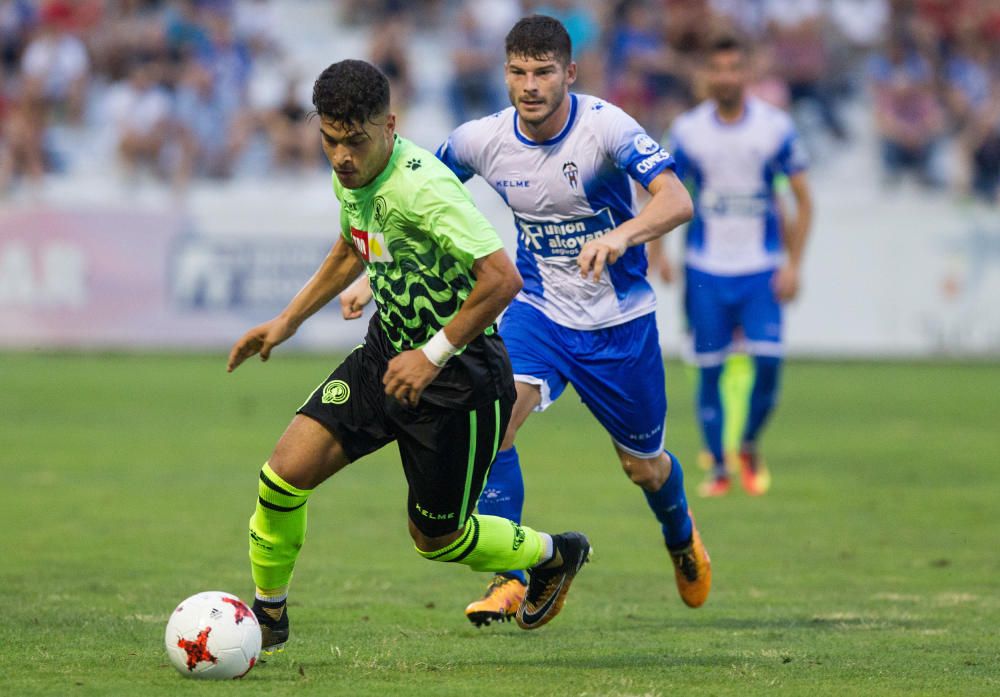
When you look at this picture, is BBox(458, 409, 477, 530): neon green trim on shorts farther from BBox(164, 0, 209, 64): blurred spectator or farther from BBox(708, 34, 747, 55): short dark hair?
BBox(164, 0, 209, 64): blurred spectator

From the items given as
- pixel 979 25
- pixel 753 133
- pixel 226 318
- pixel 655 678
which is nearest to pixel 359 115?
pixel 655 678

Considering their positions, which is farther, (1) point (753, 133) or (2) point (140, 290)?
(2) point (140, 290)

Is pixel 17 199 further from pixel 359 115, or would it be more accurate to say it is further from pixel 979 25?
pixel 359 115

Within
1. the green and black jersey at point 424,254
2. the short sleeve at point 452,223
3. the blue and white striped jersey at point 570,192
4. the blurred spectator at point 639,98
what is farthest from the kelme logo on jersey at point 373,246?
the blurred spectator at point 639,98

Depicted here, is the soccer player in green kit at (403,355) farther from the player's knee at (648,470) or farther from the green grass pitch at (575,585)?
the player's knee at (648,470)

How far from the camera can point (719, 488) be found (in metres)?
11.2

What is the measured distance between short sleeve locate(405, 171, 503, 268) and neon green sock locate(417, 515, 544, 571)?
1.12 m

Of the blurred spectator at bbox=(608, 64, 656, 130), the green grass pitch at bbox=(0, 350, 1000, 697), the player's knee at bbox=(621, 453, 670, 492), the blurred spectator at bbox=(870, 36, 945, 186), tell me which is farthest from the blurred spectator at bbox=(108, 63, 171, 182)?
the player's knee at bbox=(621, 453, 670, 492)

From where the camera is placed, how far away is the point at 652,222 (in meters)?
6.31

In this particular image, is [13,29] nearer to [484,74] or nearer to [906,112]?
[484,74]

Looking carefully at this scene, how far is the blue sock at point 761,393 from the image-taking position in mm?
11375

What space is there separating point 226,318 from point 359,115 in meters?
15.4

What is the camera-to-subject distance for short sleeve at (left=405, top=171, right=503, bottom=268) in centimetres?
545

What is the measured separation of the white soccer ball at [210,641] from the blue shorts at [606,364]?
2087mm
